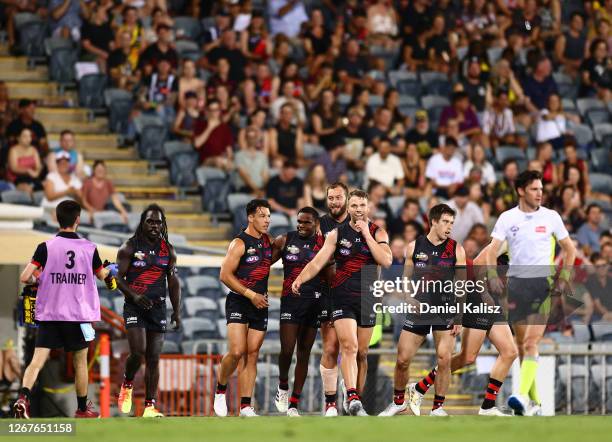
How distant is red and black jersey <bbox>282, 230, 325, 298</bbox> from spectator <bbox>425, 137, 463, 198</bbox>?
336 inches

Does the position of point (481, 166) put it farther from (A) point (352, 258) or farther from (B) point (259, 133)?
(A) point (352, 258)

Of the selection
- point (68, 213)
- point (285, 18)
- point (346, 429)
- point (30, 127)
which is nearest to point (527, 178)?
point (346, 429)

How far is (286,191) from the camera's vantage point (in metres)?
22.2

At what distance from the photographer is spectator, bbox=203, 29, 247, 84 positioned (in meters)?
24.0

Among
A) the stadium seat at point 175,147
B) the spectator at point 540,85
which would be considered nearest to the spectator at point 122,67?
the stadium seat at point 175,147

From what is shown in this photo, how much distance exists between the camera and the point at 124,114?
2339 cm

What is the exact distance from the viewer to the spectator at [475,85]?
Answer: 25906mm

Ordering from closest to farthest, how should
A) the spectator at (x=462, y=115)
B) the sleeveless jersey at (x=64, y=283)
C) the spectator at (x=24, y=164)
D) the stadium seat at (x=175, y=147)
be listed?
the sleeveless jersey at (x=64, y=283)
the spectator at (x=24, y=164)
the stadium seat at (x=175, y=147)
the spectator at (x=462, y=115)

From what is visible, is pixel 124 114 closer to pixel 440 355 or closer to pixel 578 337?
pixel 578 337

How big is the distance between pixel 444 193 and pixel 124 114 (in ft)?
16.7

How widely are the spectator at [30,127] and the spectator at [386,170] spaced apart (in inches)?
193

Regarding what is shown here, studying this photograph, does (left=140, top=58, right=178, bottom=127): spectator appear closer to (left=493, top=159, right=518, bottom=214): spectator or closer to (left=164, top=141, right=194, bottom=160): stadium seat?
(left=164, top=141, right=194, bottom=160): stadium seat

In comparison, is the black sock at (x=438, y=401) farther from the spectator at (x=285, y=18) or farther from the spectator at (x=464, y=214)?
the spectator at (x=285, y=18)

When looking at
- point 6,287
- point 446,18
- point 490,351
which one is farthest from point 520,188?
point 446,18
